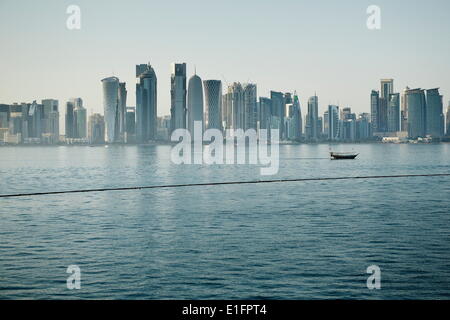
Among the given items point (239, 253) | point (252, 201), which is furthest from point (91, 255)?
point (252, 201)

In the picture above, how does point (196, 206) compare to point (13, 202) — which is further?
point (13, 202)

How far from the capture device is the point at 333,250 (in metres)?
41.5

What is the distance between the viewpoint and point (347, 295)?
30.0 meters

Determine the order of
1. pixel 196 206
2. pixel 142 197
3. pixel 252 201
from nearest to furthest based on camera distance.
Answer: pixel 196 206, pixel 252 201, pixel 142 197

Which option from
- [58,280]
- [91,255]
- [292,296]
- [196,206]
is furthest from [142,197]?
[292,296]

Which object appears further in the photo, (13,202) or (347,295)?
(13,202)

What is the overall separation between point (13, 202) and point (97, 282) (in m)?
50.0

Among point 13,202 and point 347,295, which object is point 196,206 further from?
point 347,295
